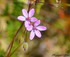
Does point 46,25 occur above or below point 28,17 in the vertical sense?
below

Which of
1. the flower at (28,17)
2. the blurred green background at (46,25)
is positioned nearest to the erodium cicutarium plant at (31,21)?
the flower at (28,17)

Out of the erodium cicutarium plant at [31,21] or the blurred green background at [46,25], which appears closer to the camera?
the erodium cicutarium plant at [31,21]

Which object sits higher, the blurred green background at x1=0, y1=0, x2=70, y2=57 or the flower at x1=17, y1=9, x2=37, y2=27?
the flower at x1=17, y1=9, x2=37, y2=27

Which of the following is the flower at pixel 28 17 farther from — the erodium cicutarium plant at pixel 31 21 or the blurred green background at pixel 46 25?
the blurred green background at pixel 46 25

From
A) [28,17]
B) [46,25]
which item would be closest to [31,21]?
[28,17]

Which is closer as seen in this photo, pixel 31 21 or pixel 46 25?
pixel 31 21

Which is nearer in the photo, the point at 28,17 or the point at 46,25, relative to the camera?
the point at 28,17

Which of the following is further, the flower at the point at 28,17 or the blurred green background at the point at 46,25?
the blurred green background at the point at 46,25

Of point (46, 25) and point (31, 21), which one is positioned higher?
point (31, 21)

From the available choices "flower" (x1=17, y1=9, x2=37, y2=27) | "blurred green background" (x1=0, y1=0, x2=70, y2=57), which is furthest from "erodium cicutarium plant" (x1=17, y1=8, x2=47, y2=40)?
"blurred green background" (x1=0, y1=0, x2=70, y2=57)

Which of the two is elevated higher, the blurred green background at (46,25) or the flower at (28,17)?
the flower at (28,17)

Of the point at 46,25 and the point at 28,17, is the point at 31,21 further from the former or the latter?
the point at 46,25

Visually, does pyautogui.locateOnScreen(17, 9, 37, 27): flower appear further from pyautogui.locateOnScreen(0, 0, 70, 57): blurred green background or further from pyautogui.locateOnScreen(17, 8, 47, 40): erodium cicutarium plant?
pyautogui.locateOnScreen(0, 0, 70, 57): blurred green background

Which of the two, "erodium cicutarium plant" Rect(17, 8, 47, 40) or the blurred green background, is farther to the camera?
the blurred green background
